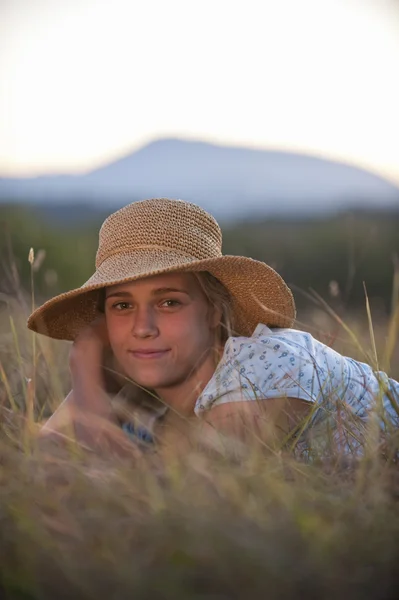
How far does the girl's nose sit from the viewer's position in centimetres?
271

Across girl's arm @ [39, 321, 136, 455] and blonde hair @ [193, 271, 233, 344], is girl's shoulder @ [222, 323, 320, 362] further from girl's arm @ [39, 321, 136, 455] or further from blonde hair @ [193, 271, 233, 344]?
girl's arm @ [39, 321, 136, 455]

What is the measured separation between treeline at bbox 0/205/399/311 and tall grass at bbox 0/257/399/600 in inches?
126

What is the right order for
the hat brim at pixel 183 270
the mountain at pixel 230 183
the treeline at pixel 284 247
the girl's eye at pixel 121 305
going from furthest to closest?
1. the mountain at pixel 230 183
2. the treeline at pixel 284 247
3. the girl's eye at pixel 121 305
4. the hat brim at pixel 183 270

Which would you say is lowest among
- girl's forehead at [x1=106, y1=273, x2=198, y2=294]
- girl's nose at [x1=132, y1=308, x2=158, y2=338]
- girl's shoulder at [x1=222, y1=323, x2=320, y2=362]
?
girl's shoulder at [x1=222, y1=323, x2=320, y2=362]

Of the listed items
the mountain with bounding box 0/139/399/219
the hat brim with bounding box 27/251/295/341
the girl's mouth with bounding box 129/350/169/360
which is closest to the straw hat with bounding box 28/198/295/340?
the hat brim with bounding box 27/251/295/341

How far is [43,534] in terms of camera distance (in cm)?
157

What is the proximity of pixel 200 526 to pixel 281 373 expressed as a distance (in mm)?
1115

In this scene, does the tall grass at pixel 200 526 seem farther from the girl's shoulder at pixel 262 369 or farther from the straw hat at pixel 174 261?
the straw hat at pixel 174 261

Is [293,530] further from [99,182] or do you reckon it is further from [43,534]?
[99,182]

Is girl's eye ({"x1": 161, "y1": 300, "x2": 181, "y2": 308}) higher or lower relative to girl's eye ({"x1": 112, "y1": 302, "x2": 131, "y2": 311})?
higher

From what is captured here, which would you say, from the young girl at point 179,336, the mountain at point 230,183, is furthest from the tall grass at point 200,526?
the mountain at point 230,183

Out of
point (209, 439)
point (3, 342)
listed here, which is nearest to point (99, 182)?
point (3, 342)

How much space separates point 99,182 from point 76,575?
10.00m

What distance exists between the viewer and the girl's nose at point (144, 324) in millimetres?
2711
